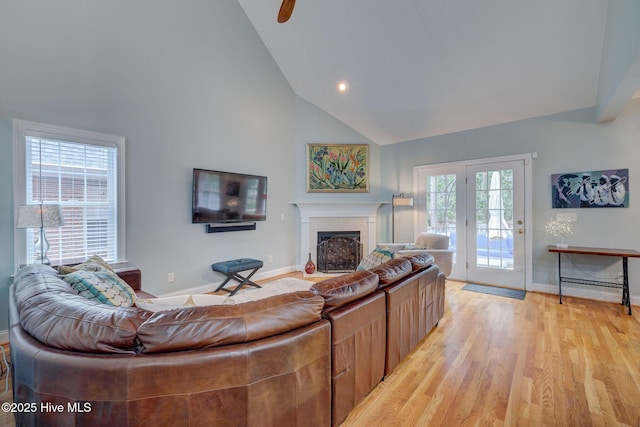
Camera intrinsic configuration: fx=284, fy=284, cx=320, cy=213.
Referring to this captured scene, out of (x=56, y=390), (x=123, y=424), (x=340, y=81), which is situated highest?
(x=340, y=81)

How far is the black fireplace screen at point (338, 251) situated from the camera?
5.58 meters

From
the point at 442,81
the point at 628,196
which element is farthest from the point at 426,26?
the point at 628,196

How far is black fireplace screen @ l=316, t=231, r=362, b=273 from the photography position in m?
5.58

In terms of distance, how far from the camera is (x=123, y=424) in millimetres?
1031

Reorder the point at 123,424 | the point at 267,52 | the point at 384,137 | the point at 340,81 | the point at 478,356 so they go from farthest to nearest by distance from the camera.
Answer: the point at 384,137 → the point at 267,52 → the point at 340,81 → the point at 478,356 → the point at 123,424

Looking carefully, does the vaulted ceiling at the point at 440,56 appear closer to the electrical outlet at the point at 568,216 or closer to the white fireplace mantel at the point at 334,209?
the electrical outlet at the point at 568,216

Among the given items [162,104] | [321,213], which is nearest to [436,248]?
[321,213]

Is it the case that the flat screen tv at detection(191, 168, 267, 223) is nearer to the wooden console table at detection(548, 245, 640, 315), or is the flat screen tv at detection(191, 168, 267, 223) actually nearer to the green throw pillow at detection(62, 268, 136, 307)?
the green throw pillow at detection(62, 268, 136, 307)

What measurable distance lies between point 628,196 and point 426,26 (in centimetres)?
331

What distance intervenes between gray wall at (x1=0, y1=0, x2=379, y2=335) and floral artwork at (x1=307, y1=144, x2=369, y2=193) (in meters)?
0.52

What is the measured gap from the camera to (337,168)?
18.5ft

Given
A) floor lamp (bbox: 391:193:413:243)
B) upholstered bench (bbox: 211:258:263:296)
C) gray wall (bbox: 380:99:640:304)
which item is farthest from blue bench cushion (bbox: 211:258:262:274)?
gray wall (bbox: 380:99:640:304)

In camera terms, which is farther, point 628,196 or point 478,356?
point 628,196

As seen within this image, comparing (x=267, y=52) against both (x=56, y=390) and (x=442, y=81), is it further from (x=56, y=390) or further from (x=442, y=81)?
(x=56, y=390)
